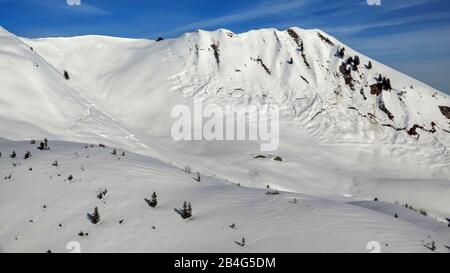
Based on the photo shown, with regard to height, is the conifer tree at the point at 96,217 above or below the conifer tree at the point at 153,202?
below

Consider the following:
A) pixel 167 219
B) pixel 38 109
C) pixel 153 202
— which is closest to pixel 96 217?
pixel 153 202

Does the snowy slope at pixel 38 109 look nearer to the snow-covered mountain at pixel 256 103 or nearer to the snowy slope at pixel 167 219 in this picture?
the snow-covered mountain at pixel 256 103

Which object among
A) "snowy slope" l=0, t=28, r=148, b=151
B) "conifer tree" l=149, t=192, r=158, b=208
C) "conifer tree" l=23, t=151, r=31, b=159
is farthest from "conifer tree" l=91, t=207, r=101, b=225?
"snowy slope" l=0, t=28, r=148, b=151

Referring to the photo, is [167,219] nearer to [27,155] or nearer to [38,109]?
[27,155]

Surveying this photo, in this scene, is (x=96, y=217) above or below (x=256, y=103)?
below

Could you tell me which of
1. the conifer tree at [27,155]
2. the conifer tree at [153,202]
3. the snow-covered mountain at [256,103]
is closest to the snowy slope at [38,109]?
the snow-covered mountain at [256,103]

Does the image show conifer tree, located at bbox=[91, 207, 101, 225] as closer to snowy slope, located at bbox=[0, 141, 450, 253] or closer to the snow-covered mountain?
snowy slope, located at bbox=[0, 141, 450, 253]
